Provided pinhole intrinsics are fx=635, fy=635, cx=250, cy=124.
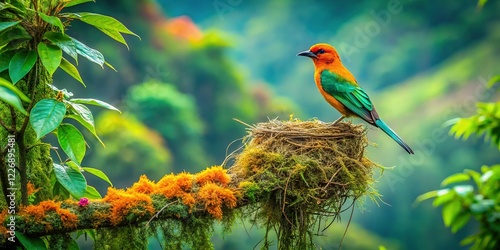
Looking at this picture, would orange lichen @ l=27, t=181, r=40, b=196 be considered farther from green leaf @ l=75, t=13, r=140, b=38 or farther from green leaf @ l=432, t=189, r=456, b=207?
green leaf @ l=432, t=189, r=456, b=207

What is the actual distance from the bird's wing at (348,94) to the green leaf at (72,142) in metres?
1.68

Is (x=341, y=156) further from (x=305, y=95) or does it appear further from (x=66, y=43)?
(x=305, y=95)

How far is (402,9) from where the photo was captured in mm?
14516

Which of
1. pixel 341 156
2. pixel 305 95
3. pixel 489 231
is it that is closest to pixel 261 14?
pixel 305 95

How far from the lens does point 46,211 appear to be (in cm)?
240

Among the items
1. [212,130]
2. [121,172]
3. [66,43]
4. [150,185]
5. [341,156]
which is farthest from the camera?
[212,130]

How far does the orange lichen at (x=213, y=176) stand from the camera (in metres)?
2.68

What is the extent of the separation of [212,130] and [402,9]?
5144mm

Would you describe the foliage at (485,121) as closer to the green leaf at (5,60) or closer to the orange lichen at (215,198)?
the orange lichen at (215,198)

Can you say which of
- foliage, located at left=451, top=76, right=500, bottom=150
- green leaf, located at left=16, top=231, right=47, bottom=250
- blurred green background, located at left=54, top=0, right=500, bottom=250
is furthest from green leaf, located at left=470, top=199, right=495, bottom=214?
blurred green background, located at left=54, top=0, right=500, bottom=250

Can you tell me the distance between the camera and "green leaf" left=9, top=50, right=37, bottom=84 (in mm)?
2277

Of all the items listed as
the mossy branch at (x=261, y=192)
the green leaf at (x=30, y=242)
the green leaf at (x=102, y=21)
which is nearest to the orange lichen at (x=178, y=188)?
the mossy branch at (x=261, y=192)

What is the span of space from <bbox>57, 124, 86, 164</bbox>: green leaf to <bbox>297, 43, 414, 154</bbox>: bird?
1565mm

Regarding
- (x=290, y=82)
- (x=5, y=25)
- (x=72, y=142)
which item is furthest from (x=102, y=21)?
(x=290, y=82)
